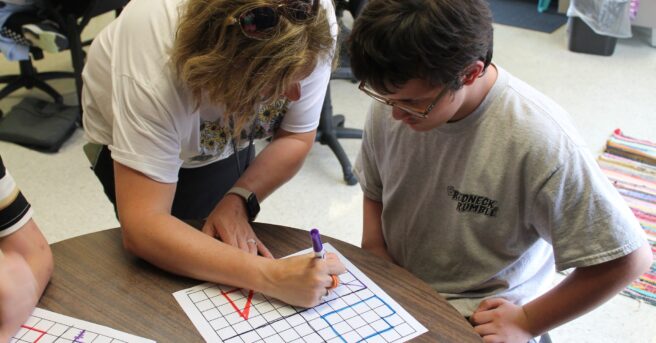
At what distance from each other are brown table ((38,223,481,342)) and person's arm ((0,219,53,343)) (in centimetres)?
3

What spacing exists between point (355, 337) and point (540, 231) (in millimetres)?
373

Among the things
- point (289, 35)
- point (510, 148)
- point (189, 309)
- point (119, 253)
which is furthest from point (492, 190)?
point (119, 253)

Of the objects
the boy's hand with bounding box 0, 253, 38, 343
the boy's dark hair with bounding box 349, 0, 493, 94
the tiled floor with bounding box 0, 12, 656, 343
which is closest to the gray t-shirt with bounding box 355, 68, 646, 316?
the boy's dark hair with bounding box 349, 0, 493, 94

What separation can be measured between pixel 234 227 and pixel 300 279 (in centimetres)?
20

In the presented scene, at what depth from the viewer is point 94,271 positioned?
1023 mm

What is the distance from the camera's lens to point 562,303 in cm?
103

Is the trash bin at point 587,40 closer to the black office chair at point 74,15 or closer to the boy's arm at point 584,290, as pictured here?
the black office chair at point 74,15

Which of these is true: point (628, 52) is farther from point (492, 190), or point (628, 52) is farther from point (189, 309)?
point (189, 309)

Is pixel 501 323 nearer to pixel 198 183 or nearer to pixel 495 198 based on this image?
pixel 495 198

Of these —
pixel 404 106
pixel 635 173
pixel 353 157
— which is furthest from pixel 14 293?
pixel 635 173

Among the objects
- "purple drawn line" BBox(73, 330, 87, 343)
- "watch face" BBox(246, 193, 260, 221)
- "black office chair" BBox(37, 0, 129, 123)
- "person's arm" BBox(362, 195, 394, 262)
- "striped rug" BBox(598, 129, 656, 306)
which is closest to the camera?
"purple drawn line" BBox(73, 330, 87, 343)

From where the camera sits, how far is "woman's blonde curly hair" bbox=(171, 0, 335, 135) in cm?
95

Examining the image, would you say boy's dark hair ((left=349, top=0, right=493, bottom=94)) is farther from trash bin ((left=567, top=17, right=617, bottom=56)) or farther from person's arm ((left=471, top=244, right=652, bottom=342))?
trash bin ((left=567, top=17, right=617, bottom=56))

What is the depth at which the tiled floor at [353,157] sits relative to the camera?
6.36 feet
